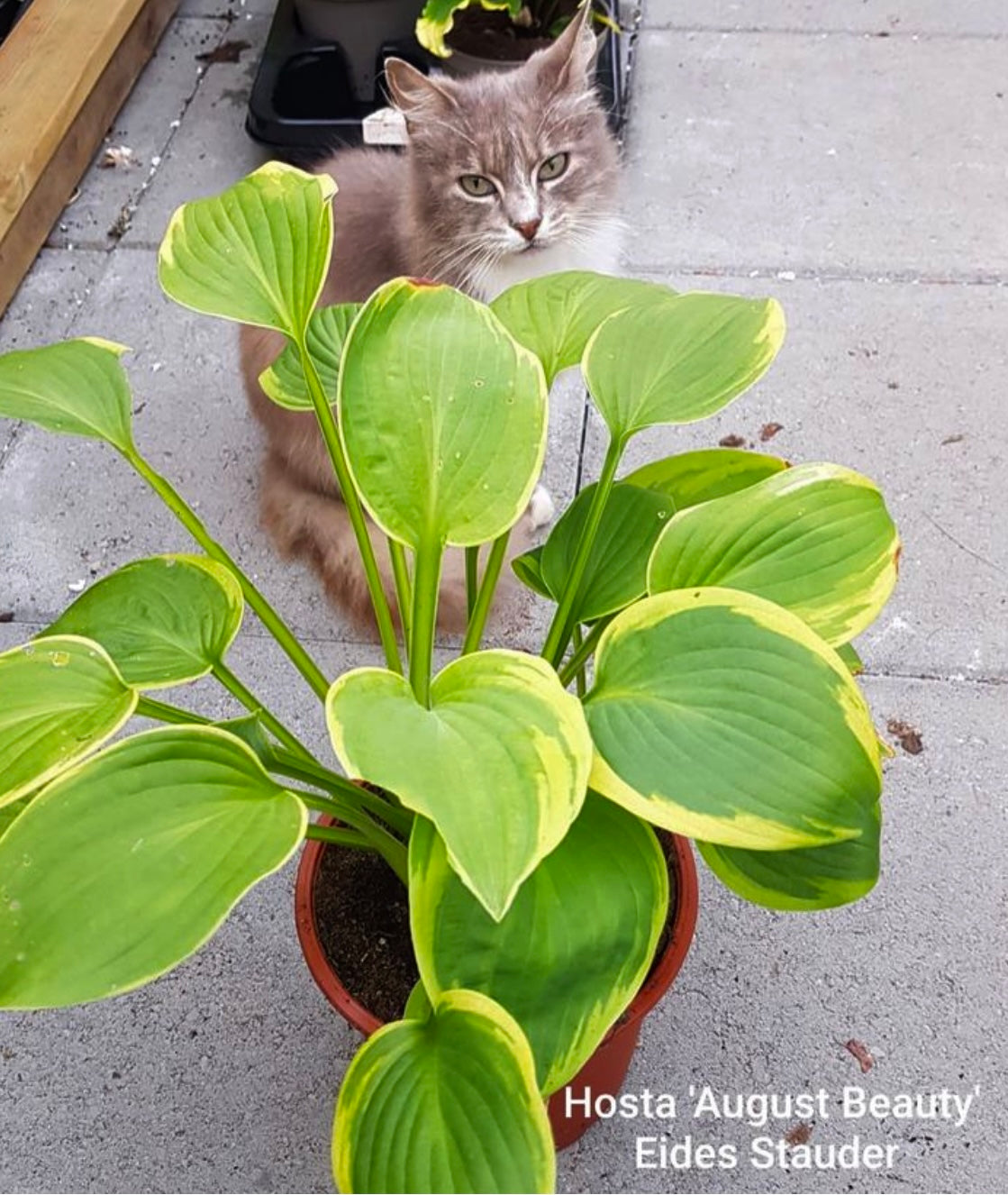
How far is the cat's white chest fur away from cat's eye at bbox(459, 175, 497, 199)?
0.08 meters

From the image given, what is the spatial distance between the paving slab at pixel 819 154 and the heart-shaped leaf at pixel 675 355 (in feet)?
4.19

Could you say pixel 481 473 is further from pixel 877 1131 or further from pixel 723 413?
pixel 723 413

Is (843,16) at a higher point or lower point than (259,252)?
lower

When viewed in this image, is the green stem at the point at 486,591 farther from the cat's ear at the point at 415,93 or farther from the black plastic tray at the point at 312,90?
the black plastic tray at the point at 312,90

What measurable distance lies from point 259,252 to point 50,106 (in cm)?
148

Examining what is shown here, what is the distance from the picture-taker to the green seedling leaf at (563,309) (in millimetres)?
1032

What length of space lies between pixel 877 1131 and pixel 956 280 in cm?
147

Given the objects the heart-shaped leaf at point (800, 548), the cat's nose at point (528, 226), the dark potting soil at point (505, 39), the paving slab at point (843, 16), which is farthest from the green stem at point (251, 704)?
the paving slab at point (843, 16)

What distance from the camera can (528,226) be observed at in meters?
1.52

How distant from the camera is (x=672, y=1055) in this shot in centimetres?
133

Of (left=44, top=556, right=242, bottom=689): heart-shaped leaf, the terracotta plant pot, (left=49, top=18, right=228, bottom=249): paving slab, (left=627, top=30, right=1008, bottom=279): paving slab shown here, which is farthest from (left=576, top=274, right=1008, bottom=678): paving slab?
(left=49, top=18, right=228, bottom=249): paving slab

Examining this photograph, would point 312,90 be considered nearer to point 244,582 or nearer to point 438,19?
point 438,19

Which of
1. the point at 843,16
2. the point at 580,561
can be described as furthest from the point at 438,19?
the point at 580,561

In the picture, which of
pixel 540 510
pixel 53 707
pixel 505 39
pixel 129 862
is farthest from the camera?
pixel 505 39
